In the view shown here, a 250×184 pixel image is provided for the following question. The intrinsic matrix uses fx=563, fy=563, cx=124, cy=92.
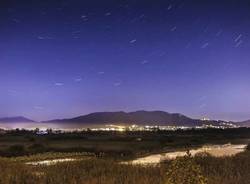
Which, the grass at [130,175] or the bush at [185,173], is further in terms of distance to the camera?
the grass at [130,175]

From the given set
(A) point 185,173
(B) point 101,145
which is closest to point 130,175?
(A) point 185,173

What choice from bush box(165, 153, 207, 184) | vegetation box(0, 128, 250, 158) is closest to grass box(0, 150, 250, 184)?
bush box(165, 153, 207, 184)

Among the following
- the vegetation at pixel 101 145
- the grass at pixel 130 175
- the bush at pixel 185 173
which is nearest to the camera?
the bush at pixel 185 173

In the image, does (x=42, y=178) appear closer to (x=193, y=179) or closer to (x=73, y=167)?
(x=73, y=167)

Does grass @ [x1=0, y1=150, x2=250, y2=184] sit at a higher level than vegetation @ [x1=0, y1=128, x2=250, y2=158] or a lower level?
lower

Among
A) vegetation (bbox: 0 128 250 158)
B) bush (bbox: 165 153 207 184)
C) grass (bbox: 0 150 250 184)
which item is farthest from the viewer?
vegetation (bbox: 0 128 250 158)

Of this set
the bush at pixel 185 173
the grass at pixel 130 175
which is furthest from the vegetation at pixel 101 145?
the bush at pixel 185 173

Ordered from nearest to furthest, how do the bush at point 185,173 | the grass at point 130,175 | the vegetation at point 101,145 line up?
1. the bush at point 185,173
2. the grass at point 130,175
3. the vegetation at point 101,145

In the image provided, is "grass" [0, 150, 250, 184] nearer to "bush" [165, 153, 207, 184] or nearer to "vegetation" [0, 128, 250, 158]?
"bush" [165, 153, 207, 184]

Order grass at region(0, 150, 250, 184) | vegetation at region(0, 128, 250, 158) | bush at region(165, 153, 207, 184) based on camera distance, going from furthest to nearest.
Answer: vegetation at region(0, 128, 250, 158) → grass at region(0, 150, 250, 184) → bush at region(165, 153, 207, 184)

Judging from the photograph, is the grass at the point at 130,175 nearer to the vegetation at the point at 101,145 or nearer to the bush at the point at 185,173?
the bush at the point at 185,173

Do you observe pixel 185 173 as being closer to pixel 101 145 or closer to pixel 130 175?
pixel 130 175

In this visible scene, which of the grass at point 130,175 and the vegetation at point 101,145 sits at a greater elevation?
the vegetation at point 101,145

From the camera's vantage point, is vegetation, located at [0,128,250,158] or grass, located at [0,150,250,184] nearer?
grass, located at [0,150,250,184]
